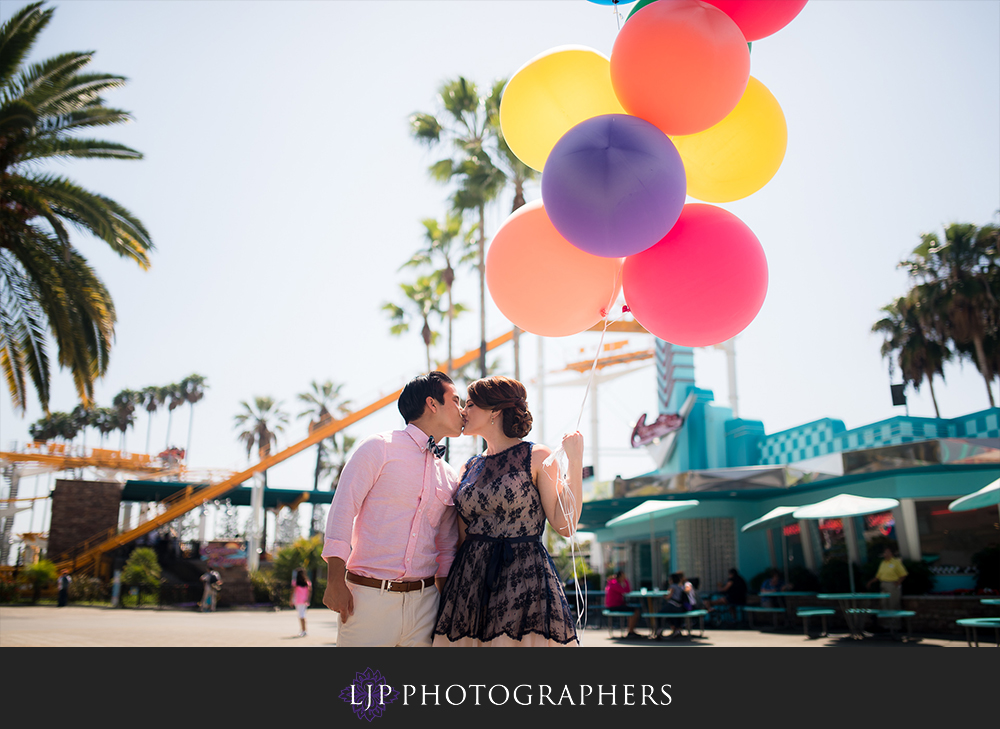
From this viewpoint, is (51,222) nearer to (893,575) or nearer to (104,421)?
(893,575)

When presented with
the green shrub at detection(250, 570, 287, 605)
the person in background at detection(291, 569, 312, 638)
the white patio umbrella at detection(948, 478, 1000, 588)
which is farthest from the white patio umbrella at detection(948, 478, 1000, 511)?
the green shrub at detection(250, 570, 287, 605)

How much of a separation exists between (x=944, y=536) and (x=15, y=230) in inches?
721

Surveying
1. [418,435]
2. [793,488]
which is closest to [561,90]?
[418,435]

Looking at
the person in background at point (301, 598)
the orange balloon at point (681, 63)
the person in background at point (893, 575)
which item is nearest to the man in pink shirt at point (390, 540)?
the orange balloon at point (681, 63)

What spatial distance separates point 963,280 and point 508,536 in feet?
80.6

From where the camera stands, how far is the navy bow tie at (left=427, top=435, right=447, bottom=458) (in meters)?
3.02

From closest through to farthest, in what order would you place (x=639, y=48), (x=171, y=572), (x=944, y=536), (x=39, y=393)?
(x=639, y=48) → (x=39, y=393) → (x=944, y=536) → (x=171, y=572)

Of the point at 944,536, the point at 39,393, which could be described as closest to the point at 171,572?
the point at 39,393

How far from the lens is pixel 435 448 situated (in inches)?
120

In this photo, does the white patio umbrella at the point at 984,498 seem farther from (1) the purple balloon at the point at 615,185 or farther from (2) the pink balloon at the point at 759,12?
(1) the purple balloon at the point at 615,185

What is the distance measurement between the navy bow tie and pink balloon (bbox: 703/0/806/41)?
2451 mm
